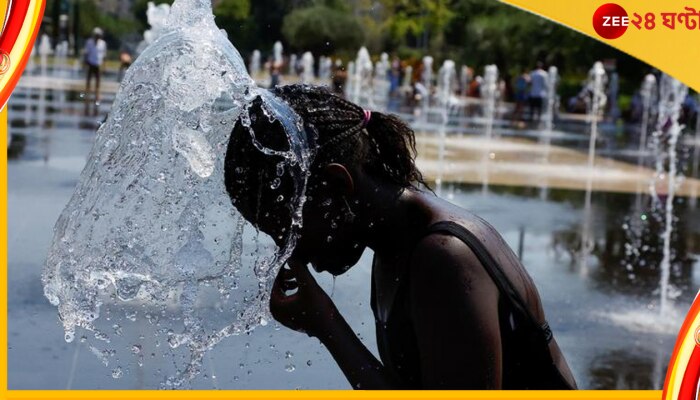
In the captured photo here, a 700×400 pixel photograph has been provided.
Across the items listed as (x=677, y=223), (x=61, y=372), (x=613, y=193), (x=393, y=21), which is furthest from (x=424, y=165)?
(x=393, y=21)

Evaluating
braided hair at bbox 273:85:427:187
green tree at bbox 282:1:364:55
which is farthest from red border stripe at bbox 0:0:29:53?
green tree at bbox 282:1:364:55

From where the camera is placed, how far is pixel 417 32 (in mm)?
33125

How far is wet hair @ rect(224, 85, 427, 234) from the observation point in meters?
2.15

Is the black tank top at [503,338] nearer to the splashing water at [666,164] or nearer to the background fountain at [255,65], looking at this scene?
the splashing water at [666,164]

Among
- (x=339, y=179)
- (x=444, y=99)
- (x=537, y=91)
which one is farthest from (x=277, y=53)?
(x=339, y=179)

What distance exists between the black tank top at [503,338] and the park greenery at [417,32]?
19717 mm

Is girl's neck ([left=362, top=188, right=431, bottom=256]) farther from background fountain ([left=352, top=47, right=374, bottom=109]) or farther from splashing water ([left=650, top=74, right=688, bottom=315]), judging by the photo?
background fountain ([left=352, top=47, right=374, bottom=109])

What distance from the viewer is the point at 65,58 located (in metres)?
27.5

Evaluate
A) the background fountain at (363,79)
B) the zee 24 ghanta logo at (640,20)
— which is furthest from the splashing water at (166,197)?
the background fountain at (363,79)

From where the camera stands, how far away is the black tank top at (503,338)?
83.4 inches

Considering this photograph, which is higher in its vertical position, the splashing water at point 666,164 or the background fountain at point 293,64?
the background fountain at point 293,64

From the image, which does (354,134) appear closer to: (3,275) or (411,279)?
(411,279)

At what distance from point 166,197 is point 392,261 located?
2.19 feet

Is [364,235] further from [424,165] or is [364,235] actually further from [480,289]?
[424,165]
